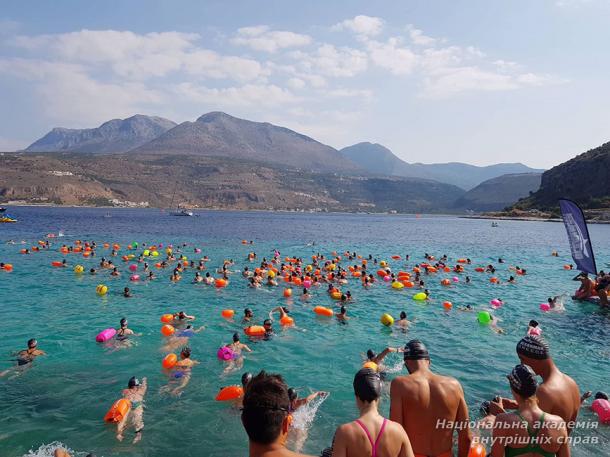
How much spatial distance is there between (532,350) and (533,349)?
0.7 inches

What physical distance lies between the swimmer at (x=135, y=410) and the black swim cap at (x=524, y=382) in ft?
25.2

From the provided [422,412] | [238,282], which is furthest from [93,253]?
[422,412]

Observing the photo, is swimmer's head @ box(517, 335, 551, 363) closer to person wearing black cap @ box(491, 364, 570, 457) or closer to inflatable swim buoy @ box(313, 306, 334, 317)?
person wearing black cap @ box(491, 364, 570, 457)

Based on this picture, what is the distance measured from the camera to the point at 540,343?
195 inches

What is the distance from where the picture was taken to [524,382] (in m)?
4.10

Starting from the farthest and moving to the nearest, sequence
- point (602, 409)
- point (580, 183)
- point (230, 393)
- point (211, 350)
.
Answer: point (580, 183)
point (211, 350)
point (230, 393)
point (602, 409)

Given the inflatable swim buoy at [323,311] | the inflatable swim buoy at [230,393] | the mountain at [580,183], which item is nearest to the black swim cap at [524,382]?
the inflatable swim buoy at [230,393]

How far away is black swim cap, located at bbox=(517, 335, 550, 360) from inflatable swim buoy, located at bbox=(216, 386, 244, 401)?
7.11 meters

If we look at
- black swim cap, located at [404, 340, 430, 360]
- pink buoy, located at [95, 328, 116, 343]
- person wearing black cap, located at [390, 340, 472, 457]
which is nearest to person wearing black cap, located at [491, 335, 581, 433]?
person wearing black cap, located at [390, 340, 472, 457]

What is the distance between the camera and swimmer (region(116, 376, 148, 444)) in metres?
8.68

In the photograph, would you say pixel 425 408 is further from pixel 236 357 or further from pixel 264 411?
pixel 236 357

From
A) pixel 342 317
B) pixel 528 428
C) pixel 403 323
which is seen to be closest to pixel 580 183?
pixel 403 323

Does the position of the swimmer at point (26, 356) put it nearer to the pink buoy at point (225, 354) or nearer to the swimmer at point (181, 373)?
the swimmer at point (181, 373)

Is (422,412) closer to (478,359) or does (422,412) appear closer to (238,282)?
(478,359)
